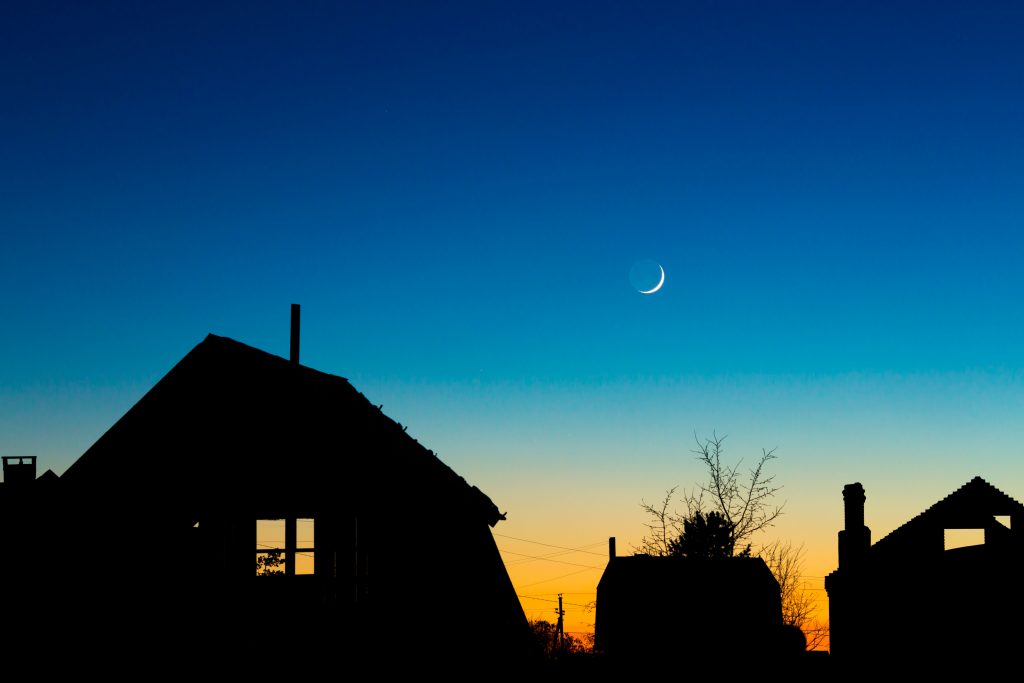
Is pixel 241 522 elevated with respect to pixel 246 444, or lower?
lower

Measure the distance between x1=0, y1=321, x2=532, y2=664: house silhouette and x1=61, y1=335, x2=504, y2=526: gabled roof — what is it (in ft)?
0.07

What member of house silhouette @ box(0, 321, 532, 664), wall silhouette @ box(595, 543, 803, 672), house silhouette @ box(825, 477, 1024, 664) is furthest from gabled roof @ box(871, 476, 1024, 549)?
Result: house silhouette @ box(0, 321, 532, 664)

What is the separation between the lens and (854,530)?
36.0 metres

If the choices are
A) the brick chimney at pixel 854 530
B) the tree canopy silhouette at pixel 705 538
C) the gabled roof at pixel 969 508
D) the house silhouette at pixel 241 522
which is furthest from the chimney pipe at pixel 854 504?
the house silhouette at pixel 241 522

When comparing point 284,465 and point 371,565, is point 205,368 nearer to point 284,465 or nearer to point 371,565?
point 284,465

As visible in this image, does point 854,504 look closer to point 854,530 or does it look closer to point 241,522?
point 854,530

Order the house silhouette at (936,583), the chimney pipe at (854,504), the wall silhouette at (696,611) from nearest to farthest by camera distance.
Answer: the house silhouette at (936,583) → the chimney pipe at (854,504) → the wall silhouette at (696,611)

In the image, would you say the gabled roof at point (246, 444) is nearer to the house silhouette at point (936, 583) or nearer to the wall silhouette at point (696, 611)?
the house silhouette at point (936, 583)

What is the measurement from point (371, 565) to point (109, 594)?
3670 mm

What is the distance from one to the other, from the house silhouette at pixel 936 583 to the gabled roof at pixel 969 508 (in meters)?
0.03

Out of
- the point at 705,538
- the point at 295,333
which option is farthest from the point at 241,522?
the point at 705,538

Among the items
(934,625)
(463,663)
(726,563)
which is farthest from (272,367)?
(726,563)

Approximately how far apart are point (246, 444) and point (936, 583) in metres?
26.5

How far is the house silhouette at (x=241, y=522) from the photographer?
14102 millimetres
